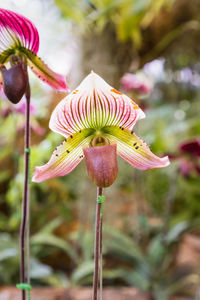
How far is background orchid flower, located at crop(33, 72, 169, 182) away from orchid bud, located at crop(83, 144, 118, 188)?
0.08 ft

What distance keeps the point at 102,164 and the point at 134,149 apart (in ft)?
0.20

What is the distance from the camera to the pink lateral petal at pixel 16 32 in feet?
0.99

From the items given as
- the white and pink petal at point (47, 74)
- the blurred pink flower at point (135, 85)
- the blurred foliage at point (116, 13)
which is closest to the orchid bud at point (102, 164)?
the white and pink petal at point (47, 74)

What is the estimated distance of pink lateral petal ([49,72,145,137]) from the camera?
0.30 metres

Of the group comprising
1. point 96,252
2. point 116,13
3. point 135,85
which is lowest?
point 96,252

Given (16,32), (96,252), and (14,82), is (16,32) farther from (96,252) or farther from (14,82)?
(96,252)

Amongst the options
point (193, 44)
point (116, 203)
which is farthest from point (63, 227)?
point (193, 44)

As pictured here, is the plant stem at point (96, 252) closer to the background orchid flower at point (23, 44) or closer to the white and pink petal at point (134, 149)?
the white and pink petal at point (134, 149)

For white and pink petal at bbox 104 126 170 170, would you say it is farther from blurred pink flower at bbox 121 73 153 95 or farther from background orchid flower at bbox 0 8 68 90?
blurred pink flower at bbox 121 73 153 95

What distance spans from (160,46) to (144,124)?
601 millimetres

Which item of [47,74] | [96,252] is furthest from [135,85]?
[96,252]

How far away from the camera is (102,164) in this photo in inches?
11.9

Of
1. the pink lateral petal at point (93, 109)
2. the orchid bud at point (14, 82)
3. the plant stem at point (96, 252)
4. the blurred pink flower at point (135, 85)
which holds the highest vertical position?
the blurred pink flower at point (135, 85)

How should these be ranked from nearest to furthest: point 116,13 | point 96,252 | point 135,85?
point 96,252, point 135,85, point 116,13
